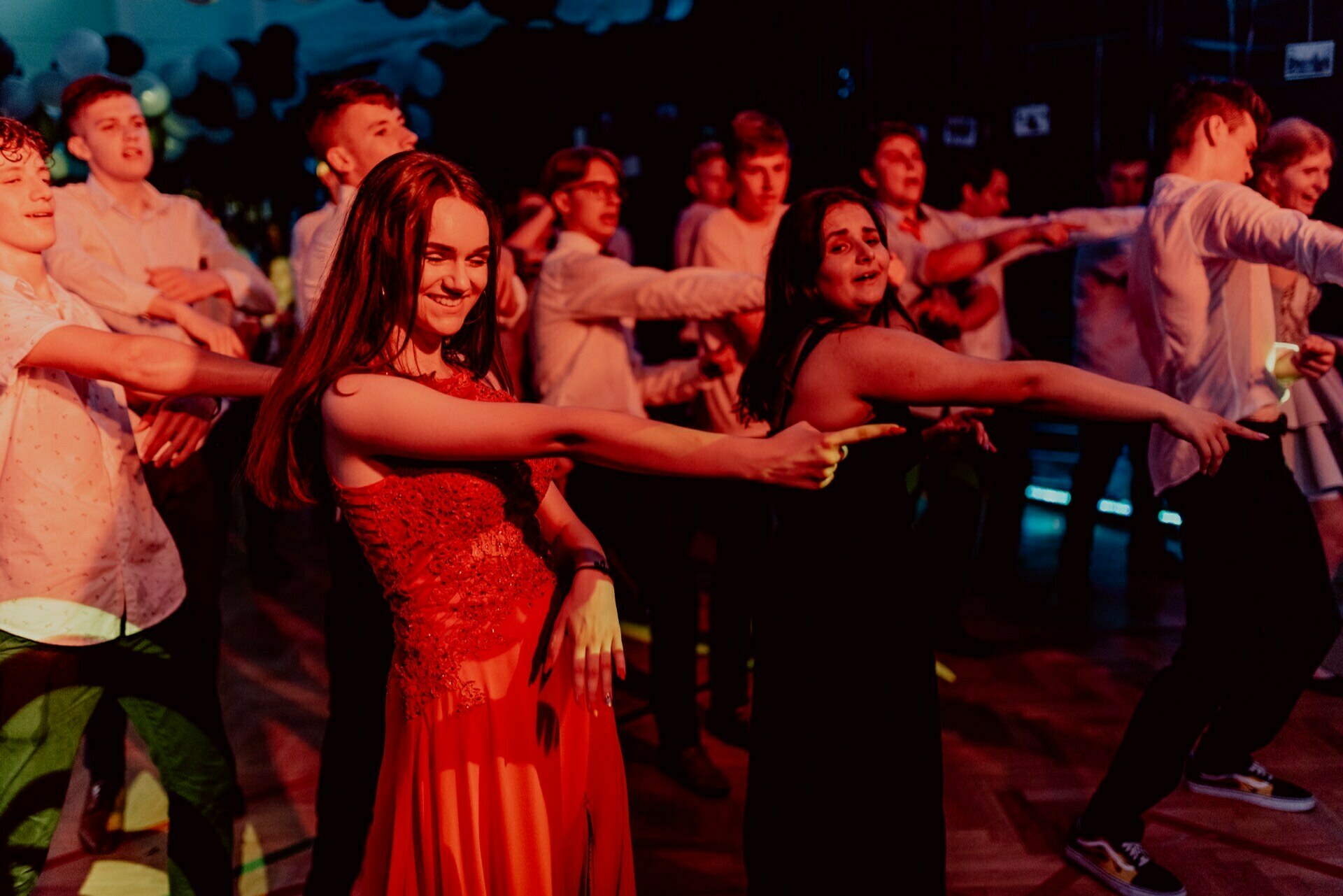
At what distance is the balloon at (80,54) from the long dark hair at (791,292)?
636 centimetres

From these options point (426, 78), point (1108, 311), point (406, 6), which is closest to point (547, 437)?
point (1108, 311)

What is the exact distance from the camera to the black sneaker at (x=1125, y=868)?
2145 mm

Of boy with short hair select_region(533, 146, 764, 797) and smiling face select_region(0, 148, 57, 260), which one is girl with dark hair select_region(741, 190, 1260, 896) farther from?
smiling face select_region(0, 148, 57, 260)

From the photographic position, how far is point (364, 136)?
220 cm

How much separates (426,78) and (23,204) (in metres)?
6.96

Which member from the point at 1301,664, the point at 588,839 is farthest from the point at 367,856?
the point at 1301,664

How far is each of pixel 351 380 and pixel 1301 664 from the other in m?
2.12

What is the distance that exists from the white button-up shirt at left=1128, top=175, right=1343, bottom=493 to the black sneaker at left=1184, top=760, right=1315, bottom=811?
80 centimetres

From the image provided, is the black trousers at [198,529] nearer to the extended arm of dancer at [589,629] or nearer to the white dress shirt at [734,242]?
the extended arm of dancer at [589,629]

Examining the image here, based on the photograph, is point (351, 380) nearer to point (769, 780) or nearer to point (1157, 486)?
point (769, 780)

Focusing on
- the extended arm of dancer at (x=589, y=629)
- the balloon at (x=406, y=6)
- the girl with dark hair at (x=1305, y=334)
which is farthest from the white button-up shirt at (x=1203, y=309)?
the balloon at (x=406, y=6)

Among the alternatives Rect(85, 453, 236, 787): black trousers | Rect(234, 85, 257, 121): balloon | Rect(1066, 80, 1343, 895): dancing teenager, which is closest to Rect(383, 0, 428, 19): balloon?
Rect(234, 85, 257, 121): balloon

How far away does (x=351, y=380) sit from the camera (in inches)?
49.5

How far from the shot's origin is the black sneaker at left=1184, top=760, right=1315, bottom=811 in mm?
2504
